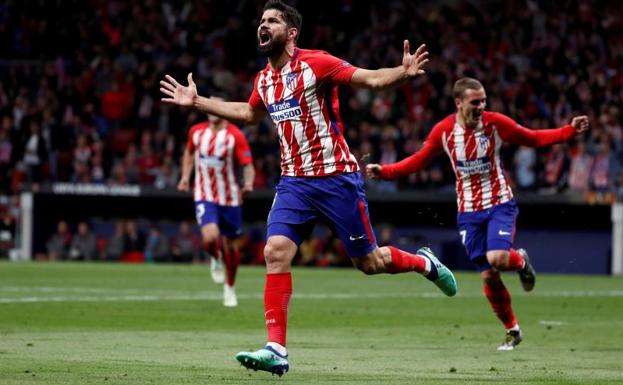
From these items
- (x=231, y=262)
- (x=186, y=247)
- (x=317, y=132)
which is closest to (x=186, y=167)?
(x=231, y=262)

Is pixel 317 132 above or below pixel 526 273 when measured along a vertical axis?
above

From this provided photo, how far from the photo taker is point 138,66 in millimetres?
35562

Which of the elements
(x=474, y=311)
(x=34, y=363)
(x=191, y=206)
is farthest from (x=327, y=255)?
(x=34, y=363)

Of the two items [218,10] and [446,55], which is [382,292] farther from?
[218,10]

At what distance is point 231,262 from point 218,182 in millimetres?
1421

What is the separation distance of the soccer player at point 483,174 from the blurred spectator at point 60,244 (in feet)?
66.9

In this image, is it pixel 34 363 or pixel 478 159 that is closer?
pixel 34 363

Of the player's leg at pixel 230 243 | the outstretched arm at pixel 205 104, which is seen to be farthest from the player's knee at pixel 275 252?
the player's leg at pixel 230 243

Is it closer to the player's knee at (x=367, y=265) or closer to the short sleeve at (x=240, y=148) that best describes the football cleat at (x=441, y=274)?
the player's knee at (x=367, y=265)

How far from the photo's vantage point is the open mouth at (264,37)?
930 centimetres

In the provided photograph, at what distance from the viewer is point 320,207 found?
9.60 meters

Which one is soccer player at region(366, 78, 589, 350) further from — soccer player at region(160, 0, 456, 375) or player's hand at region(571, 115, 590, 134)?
soccer player at region(160, 0, 456, 375)

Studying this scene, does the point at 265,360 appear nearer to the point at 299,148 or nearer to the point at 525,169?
the point at 299,148

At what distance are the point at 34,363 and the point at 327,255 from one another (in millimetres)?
21154
